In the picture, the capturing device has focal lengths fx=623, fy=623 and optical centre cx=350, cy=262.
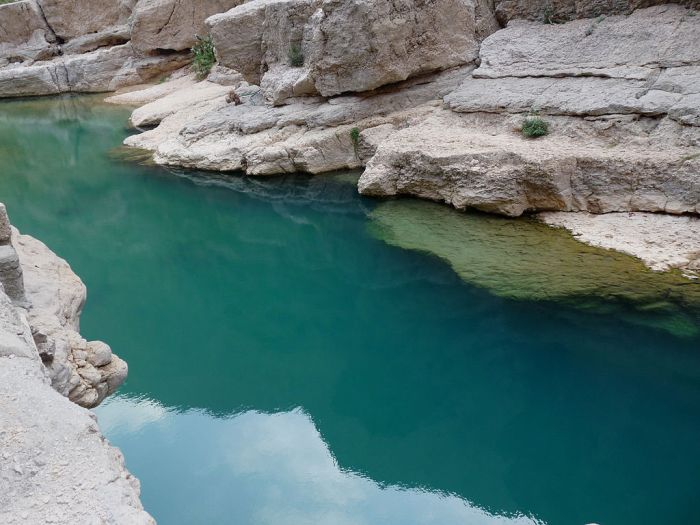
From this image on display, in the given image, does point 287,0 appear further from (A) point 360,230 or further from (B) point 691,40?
(B) point 691,40

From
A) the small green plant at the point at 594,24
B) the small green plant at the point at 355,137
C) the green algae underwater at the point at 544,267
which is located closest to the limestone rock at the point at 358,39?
the small green plant at the point at 355,137

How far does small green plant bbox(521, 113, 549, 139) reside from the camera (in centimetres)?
987

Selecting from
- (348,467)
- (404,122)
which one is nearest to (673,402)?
(348,467)

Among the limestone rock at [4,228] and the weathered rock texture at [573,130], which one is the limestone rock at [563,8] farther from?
the limestone rock at [4,228]

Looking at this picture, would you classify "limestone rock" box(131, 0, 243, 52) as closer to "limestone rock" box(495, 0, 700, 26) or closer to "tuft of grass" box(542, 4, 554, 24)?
"limestone rock" box(495, 0, 700, 26)

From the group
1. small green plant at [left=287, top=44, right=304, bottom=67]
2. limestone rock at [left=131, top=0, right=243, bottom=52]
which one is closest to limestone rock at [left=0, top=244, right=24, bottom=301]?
small green plant at [left=287, top=44, right=304, bottom=67]

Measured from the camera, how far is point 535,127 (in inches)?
390

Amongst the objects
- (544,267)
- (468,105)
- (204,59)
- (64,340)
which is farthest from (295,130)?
(204,59)

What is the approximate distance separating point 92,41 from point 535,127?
21136 millimetres

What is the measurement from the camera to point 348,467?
225 inches

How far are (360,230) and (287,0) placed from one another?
18.6 feet

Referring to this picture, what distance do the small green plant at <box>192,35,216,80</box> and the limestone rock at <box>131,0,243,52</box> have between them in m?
1.02

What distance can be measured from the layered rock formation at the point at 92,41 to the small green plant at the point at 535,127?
1389 centimetres

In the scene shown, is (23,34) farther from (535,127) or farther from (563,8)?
(535,127)
